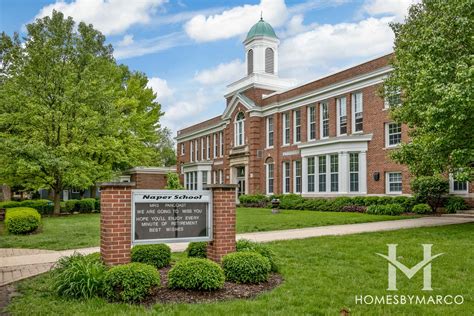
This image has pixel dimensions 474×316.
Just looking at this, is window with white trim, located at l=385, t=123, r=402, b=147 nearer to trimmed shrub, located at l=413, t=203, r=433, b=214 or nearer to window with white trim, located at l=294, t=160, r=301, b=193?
trimmed shrub, located at l=413, t=203, r=433, b=214

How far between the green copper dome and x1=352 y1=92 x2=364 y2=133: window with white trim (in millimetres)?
11941

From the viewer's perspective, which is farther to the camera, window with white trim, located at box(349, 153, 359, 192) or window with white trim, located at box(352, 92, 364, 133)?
window with white trim, located at box(352, 92, 364, 133)

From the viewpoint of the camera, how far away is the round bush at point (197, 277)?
662 cm

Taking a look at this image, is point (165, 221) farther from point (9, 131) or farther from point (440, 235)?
point (9, 131)

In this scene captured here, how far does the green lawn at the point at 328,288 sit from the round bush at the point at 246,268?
43cm

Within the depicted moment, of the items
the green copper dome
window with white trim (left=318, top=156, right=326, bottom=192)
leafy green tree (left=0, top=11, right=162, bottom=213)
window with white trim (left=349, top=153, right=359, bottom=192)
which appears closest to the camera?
leafy green tree (left=0, top=11, right=162, bottom=213)

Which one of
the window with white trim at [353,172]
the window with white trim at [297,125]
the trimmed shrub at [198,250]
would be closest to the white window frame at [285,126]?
the window with white trim at [297,125]

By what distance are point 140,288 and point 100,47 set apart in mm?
32177

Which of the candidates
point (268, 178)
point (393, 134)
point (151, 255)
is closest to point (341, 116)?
point (393, 134)

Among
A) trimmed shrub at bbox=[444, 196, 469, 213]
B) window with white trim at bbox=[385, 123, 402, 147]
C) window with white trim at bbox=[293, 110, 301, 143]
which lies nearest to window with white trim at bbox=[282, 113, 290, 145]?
window with white trim at bbox=[293, 110, 301, 143]

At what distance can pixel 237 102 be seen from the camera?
3862cm

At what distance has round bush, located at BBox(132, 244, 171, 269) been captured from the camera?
8195 millimetres

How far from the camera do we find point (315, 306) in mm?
5941

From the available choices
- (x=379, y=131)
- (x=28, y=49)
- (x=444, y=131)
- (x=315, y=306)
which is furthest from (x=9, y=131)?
(x=315, y=306)
